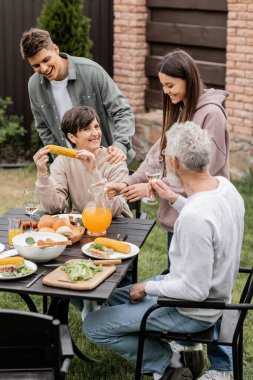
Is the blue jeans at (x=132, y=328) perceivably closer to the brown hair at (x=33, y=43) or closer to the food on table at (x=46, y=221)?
the food on table at (x=46, y=221)

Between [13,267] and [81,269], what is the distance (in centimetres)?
34

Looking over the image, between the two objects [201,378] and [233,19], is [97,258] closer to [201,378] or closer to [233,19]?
[201,378]

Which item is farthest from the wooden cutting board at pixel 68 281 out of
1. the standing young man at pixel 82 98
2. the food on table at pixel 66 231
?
the standing young man at pixel 82 98

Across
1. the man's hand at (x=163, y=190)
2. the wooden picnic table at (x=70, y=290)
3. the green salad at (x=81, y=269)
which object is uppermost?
the man's hand at (x=163, y=190)

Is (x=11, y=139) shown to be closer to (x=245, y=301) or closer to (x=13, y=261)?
(x=13, y=261)

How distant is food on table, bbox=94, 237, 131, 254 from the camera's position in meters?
3.81

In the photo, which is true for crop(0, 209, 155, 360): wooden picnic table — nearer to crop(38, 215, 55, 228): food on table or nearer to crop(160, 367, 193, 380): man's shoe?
crop(38, 215, 55, 228): food on table

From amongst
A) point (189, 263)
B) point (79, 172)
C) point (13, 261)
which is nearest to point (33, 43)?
point (79, 172)

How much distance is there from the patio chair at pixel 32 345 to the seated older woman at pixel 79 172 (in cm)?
133

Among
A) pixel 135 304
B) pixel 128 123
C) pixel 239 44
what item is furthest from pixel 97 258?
pixel 239 44

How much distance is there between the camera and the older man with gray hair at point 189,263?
3.34 meters

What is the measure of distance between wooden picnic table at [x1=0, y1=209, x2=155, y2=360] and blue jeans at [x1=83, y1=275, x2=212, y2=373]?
0.20 m

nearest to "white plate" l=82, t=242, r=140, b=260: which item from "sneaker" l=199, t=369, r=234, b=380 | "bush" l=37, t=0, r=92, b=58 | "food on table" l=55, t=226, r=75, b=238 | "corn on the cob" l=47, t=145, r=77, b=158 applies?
"food on table" l=55, t=226, r=75, b=238

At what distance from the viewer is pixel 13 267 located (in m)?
3.58
